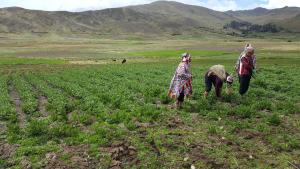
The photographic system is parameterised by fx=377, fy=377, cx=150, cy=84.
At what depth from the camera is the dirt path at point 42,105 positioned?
17.6m

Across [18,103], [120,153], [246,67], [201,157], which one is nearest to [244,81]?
[246,67]

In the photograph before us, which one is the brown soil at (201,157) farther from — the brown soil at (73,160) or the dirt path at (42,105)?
the dirt path at (42,105)

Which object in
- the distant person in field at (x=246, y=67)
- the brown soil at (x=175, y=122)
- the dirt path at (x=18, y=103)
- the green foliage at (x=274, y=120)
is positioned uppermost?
the distant person in field at (x=246, y=67)

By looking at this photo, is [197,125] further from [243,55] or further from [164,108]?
[243,55]

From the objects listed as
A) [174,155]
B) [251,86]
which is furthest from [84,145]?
[251,86]

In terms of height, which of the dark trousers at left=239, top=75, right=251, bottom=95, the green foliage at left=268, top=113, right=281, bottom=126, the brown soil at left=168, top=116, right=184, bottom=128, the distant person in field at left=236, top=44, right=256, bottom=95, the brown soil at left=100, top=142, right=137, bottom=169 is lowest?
the brown soil at left=100, top=142, right=137, bottom=169

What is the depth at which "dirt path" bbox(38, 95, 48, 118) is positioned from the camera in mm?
17622

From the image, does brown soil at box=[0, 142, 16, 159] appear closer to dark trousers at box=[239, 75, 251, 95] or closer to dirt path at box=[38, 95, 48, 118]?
dirt path at box=[38, 95, 48, 118]

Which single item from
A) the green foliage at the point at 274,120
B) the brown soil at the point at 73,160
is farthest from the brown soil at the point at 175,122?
the brown soil at the point at 73,160

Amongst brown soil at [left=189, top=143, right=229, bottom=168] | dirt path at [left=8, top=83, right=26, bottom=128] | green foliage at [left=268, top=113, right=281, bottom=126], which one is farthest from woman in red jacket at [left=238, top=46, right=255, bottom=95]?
dirt path at [left=8, top=83, right=26, bottom=128]

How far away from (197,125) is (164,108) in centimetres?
321

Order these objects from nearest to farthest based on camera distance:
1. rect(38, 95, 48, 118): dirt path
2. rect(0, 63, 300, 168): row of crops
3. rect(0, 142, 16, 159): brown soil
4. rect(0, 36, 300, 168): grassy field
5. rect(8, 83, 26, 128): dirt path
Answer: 1. rect(0, 36, 300, 168): grassy field
2. rect(0, 63, 300, 168): row of crops
3. rect(0, 142, 16, 159): brown soil
4. rect(8, 83, 26, 128): dirt path
5. rect(38, 95, 48, 118): dirt path

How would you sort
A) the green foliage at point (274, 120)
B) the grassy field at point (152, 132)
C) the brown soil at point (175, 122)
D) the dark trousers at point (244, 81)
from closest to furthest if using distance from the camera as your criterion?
the grassy field at point (152, 132) < the green foliage at point (274, 120) < the brown soil at point (175, 122) < the dark trousers at point (244, 81)

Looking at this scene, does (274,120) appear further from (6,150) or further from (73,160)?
(6,150)
